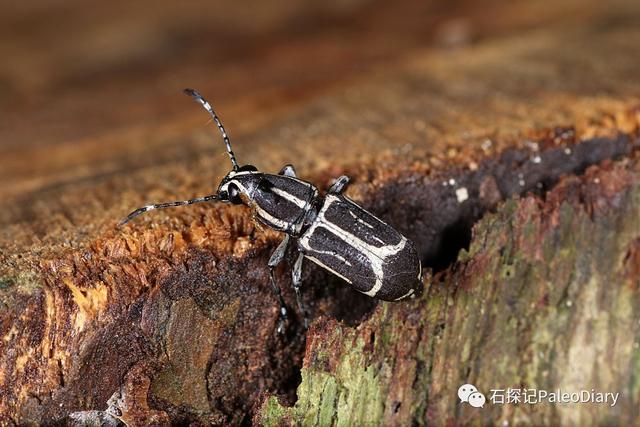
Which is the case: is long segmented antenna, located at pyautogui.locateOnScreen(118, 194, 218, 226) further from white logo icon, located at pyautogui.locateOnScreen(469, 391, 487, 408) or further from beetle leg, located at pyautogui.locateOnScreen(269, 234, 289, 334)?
white logo icon, located at pyautogui.locateOnScreen(469, 391, 487, 408)

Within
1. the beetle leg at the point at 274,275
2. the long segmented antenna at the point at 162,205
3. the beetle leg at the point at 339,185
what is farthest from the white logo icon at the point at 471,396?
the long segmented antenna at the point at 162,205

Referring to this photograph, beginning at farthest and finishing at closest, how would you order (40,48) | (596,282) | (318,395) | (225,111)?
1. (40,48)
2. (225,111)
3. (596,282)
4. (318,395)

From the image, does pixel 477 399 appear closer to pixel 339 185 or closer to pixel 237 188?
pixel 339 185

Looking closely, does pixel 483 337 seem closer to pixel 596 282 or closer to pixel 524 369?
pixel 524 369

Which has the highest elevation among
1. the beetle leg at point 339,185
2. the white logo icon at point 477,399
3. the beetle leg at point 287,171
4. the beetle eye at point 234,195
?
the beetle leg at point 287,171

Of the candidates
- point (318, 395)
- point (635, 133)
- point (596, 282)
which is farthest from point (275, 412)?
point (635, 133)

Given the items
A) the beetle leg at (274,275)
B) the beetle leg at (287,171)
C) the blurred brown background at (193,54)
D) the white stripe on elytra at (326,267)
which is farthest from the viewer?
the blurred brown background at (193,54)

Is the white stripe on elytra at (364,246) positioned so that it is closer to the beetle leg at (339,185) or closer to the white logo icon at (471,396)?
the beetle leg at (339,185)
